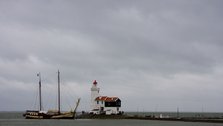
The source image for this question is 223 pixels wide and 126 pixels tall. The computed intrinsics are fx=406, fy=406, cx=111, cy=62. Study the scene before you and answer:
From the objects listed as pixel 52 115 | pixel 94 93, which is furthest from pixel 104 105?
pixel 52 115

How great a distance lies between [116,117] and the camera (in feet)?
357

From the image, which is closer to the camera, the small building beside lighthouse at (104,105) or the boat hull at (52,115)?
the small building beside lighthouse at (104,105)

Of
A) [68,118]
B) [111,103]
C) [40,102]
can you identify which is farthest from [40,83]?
[111,103]

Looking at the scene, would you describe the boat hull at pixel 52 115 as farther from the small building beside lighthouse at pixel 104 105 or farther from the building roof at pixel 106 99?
the building roof at pixel 106 99

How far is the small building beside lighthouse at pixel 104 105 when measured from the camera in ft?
368

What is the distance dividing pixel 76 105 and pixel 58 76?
10295mm

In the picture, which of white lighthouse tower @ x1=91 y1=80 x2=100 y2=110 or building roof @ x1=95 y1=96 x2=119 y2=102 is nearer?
building roof @ x1=95 y1=96 x2=119 y2=102

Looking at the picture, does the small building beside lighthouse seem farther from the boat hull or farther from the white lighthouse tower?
the boat hull

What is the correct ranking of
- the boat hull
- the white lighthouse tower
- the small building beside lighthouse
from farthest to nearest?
the boat hull, the white lighthouse tower, the small building beside lighthouse

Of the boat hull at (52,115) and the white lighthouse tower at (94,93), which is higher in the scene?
the white lighthouse tower at (94,93)

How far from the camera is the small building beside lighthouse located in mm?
112069

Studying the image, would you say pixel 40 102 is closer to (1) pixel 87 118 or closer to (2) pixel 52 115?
(2) pixel 52 115

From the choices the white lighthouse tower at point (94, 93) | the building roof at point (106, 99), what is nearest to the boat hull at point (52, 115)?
the white lighthouse tower at point (94, 93)

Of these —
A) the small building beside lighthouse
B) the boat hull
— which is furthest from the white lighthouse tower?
the boat hull
